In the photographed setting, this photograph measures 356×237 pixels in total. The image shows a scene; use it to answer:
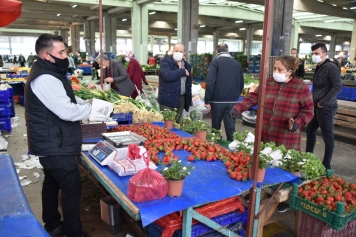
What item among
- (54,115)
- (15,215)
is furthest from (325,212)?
(54,115)

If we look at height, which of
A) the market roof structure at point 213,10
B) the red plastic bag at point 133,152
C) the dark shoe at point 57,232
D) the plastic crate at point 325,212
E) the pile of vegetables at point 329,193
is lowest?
the dark shoe at point 57,232

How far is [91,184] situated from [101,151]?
6.28 feet

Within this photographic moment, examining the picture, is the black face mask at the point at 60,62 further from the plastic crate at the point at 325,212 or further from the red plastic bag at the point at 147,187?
the plastic crate at the point at 325,212

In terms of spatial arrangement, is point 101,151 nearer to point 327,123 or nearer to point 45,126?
point 45,126

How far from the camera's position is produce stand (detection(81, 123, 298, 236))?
80.0 inches

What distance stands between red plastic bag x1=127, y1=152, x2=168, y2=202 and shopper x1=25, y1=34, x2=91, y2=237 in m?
0.87

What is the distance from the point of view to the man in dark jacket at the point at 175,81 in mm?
5035

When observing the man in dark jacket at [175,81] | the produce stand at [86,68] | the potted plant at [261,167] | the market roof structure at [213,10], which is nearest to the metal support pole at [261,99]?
the potted plant at [261,167]

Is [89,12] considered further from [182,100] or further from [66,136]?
[66,136]

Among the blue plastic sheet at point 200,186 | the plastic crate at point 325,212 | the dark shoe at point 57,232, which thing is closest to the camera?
the blue plastic sheet at point 200,186

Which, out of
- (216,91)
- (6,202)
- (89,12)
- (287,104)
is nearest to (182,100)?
(216,91)

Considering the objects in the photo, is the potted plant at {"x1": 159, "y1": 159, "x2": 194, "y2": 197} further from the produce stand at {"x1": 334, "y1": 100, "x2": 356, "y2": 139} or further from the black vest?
the produce stand at {"x1": 334, "y1": 100, "x2": 356, "y2": 139}

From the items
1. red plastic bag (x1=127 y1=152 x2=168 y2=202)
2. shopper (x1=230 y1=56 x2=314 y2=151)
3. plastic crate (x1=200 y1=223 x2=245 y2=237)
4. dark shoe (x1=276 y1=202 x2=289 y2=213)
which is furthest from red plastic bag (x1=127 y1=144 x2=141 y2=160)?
dark shoe (x1=276 y1=202 x2=289 y2=213)

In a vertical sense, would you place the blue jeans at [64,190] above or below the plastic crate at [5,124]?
above
